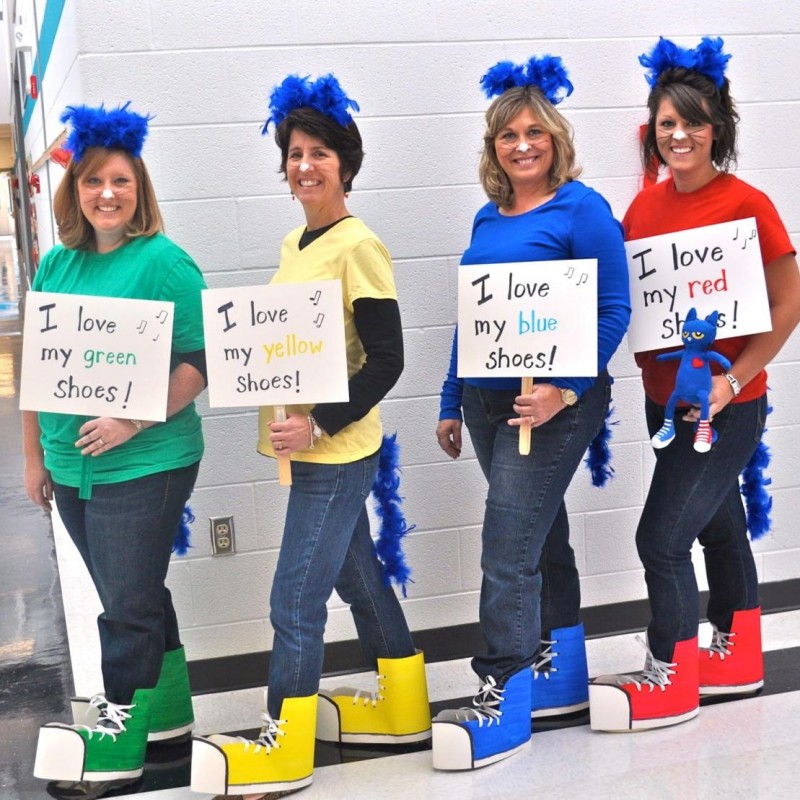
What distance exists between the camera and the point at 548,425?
2.17 meters

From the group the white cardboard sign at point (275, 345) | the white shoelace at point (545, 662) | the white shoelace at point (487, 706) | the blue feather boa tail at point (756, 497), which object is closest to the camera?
the white cardboard sign at point (275, 345)

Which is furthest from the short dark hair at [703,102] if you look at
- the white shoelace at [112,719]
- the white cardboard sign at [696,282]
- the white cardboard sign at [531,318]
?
the white shoelace at [112,719]

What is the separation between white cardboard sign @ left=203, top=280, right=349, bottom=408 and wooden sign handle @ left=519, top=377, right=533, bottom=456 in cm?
39

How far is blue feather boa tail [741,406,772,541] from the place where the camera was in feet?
9.02

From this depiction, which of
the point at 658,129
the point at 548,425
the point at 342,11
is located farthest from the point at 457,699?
the point at 342,11

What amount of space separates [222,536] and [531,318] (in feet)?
3.73

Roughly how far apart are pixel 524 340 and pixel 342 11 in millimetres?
1093

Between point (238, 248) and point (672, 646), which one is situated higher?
point (238, 248)

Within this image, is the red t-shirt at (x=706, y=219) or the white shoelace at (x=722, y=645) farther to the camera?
the white shoelace at (x=722, y=645)

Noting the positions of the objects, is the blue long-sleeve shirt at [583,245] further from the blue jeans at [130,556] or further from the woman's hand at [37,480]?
the woman's hand at [37,480]

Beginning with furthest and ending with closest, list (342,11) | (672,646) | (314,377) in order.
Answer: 1. (342,11)
2. (672,646)
3. (314,377)

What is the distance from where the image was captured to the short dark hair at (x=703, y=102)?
221 centimetres

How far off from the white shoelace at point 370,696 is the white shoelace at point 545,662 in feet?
1.29

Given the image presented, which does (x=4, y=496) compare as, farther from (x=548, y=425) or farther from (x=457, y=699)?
(x=548, y=425)
